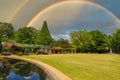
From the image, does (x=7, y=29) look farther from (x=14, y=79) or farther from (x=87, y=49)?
(x=14, y=79)

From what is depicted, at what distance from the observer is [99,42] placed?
116 m

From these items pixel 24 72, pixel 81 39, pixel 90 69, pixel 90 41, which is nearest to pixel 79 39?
pixel 81 39

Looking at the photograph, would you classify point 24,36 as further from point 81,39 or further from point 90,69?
point 90,69

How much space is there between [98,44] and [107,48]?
865 cm

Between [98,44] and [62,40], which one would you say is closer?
[98,44]

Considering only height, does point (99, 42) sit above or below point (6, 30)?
below

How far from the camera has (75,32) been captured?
117 m

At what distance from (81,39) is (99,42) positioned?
8711 mm

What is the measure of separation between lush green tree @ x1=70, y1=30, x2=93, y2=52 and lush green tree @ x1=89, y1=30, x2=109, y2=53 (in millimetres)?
3076

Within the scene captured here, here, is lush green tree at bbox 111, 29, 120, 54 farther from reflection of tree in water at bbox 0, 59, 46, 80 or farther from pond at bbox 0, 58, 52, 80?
pond at bbox 0, 58, 52, 80

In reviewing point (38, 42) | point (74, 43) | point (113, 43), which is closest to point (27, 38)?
point (38, 42)

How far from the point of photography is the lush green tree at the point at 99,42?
11412cm

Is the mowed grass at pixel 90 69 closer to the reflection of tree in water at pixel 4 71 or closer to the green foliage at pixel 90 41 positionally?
the reflection of tree in water at pixel 4 71

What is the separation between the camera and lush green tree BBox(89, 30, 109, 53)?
114125 millimetres
